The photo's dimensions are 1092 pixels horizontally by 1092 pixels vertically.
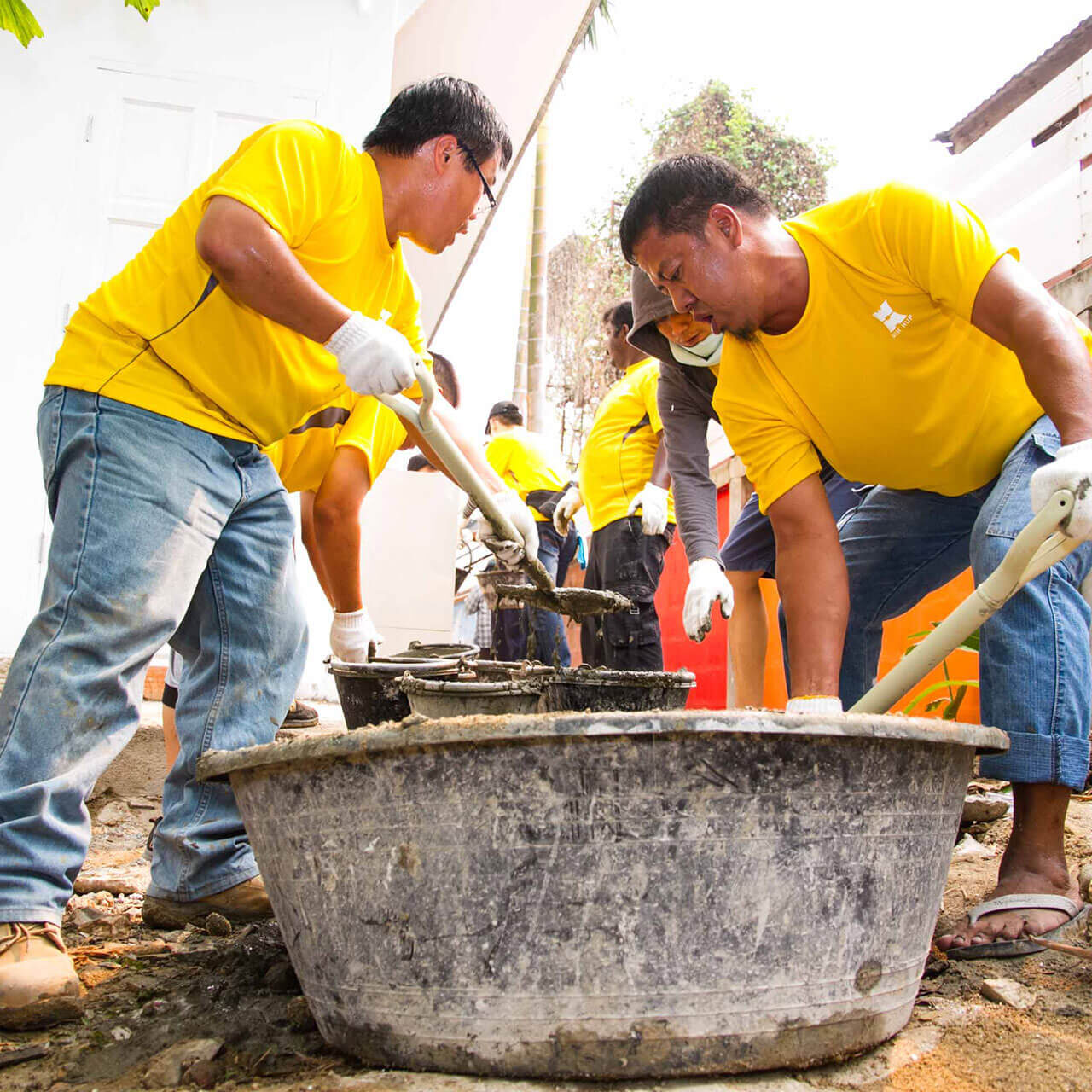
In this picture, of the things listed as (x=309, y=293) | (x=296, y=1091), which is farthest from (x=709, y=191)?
(x=296, y=1091)

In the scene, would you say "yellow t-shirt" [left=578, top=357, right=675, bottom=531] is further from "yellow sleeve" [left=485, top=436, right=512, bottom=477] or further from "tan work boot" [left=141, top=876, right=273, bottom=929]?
"tan work boot" [left=141, top=876, right=273, bottom=929]

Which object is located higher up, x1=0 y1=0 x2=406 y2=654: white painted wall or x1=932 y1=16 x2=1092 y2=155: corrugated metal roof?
x1=932 y1=16 x2=1092 y2=155: corrugated metal roof

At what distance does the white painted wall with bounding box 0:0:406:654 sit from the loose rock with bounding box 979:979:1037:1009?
11.6ft

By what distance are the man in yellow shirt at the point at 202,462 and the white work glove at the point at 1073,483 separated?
1059 mm

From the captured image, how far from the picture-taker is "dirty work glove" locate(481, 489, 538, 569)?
2.40 meters

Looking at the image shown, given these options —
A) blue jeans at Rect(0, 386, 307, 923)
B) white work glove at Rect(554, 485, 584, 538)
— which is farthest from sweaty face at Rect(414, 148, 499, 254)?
white work glove at Rect(554, 485, 584, 538)

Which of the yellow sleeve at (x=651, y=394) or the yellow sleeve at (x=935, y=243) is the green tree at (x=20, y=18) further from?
the yellow sleeve at (x=651, y=394)

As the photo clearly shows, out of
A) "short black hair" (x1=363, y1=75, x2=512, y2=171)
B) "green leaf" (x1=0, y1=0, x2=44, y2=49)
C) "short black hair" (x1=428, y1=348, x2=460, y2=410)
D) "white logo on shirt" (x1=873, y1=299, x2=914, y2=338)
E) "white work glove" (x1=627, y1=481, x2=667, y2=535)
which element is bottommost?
"white work glove" (x1=627, y1=481, x2=667, y2=535)

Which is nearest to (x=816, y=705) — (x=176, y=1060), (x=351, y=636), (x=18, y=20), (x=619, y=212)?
(x=176, y=1060)

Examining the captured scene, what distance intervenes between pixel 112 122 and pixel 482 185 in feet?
10.3

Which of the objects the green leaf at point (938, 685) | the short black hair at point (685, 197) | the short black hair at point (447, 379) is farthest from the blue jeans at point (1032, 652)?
the short black hair at point (447, 379)

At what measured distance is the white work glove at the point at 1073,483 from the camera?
1.42 metres

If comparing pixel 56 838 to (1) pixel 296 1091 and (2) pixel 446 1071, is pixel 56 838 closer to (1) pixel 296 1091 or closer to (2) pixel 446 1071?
(1) pixel 296 1091

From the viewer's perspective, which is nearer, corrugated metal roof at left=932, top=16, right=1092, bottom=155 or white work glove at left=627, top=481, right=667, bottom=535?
white work glove at left=627, top=481, right=667, bottom=535
